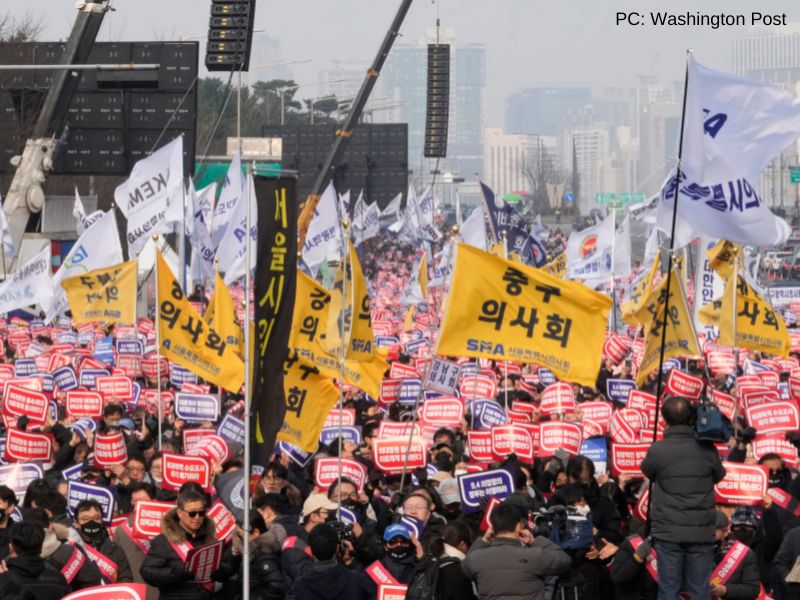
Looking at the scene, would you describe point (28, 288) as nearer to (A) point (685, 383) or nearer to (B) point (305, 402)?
(A) point (685, 383)

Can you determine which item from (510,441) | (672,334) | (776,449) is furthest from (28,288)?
(776,449)

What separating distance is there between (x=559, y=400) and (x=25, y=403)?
531cm

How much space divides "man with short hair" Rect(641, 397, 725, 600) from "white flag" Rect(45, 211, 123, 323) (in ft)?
52.1

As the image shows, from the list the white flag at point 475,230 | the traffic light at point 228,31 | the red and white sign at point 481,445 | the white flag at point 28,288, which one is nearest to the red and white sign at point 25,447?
the red and white sign at point 481,445

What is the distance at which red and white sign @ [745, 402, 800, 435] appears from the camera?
16.4 m

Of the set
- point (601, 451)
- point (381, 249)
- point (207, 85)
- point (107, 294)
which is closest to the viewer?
point (601, 451)

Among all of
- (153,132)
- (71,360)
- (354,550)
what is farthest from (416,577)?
(153,132)

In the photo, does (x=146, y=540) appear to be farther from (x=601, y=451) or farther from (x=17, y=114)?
(x=17, y=114)

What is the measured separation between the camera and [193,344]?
56.2ft

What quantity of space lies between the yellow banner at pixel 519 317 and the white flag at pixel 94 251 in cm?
1259

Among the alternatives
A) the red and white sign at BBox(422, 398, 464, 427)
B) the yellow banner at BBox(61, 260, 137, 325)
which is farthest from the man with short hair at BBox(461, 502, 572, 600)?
the yellow banner at BBox(61, 260, 137, 325)

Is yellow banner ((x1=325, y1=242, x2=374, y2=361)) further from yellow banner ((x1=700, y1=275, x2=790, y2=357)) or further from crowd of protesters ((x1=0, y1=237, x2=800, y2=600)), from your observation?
yellow banner ((x1=700, y1=275, x2=790, y2=357))

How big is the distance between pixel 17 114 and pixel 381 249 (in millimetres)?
38626

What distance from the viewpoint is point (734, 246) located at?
1908cm
